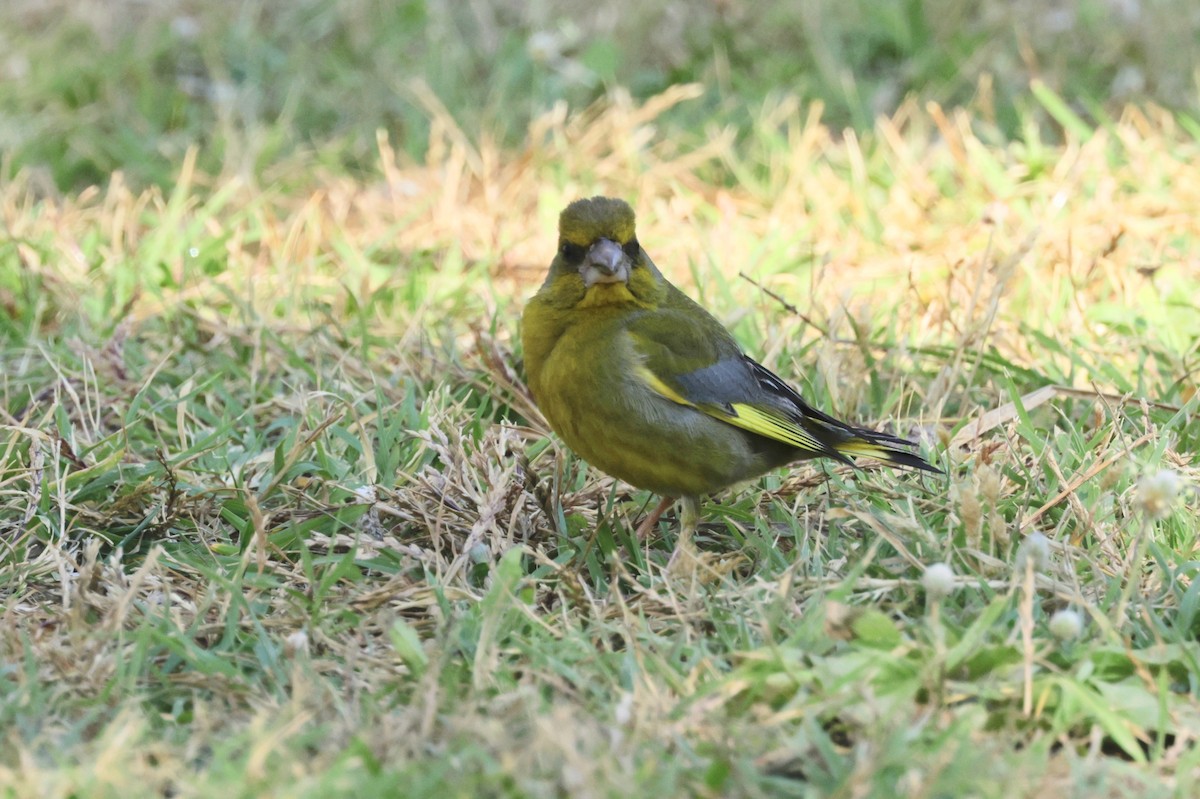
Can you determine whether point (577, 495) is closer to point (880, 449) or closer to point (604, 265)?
point (604, 265)

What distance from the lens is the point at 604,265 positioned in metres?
3.73

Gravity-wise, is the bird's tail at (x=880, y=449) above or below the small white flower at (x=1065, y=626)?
below

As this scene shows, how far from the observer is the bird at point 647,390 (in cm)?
365

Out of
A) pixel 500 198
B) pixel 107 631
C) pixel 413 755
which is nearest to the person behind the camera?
pixel 413 755

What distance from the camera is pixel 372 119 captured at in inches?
283

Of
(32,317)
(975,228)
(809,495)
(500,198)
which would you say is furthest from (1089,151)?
(32,317)

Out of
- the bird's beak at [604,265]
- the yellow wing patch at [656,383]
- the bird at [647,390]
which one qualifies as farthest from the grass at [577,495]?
the bird's beak at [604,265]

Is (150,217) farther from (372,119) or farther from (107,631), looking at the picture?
(107,631)

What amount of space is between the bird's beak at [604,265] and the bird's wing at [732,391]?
0.13m

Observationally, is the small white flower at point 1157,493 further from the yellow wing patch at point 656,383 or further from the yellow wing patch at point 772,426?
the yellow wing patch at point 656,383

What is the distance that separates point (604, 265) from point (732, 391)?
46cm

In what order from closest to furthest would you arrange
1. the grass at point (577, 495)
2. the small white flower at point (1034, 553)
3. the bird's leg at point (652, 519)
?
1. the grass at point (577, 495)
2. the small white flower at point (1034, 553)
3. the bird's leg at point (652, 519)

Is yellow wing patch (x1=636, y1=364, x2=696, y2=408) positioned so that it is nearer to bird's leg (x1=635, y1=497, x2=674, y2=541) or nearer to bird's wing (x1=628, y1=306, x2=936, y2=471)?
bird's wing (x1=628, y1=306, x2=936, y2=471)

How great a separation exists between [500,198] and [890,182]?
5.25 ft
